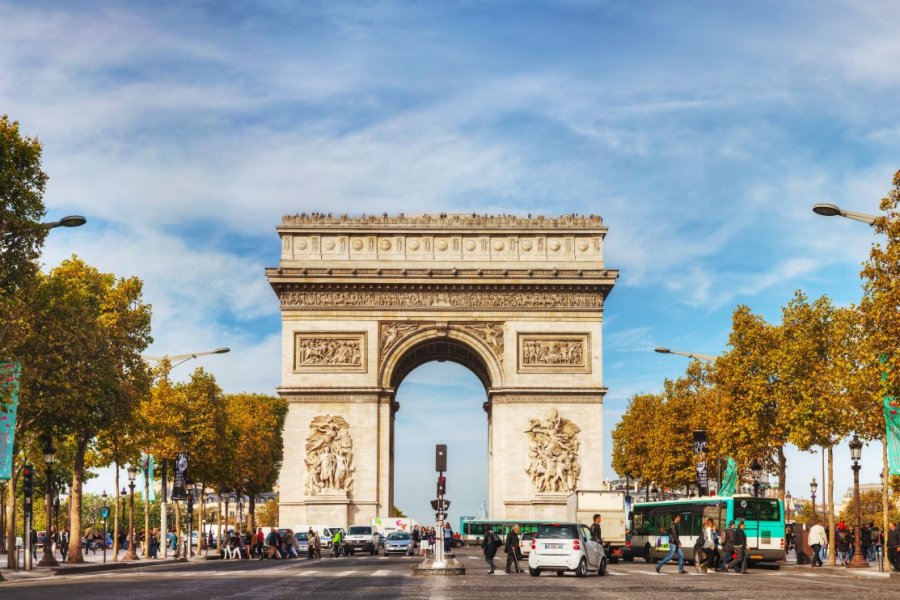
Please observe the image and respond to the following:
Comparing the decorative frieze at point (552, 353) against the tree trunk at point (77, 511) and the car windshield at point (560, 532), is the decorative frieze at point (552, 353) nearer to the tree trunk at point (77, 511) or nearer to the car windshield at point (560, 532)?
the tree trunk at point (77, 511)

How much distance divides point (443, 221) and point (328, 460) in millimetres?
14993

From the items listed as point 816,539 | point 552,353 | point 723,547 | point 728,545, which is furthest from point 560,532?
point 552,353

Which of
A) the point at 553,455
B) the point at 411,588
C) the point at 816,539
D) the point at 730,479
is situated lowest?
the point at 816,539

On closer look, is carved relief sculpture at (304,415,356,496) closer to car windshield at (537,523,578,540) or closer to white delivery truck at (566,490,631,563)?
white delivery truck at (566,490,631,563)

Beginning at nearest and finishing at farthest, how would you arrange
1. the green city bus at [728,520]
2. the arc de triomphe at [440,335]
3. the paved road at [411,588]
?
the paved road at [411,588] → the green city bus at [728,520] → the arc de triomphe at [440,335]

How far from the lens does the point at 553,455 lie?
6825 centimetres

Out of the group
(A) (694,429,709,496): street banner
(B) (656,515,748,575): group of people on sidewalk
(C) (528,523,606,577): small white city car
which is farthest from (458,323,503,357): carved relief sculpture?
(C) (528,523,606,577): small white city car

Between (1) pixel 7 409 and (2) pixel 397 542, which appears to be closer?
(1) pixel 7 409

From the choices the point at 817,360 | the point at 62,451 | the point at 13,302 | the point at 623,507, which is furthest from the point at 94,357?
the point at 62,451

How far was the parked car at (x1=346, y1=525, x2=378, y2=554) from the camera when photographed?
63.9 m

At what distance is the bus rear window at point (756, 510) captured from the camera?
45969 mm

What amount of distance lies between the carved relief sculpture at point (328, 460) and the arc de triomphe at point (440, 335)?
Result: 0.08 meters

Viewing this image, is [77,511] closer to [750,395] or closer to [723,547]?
[723,547]

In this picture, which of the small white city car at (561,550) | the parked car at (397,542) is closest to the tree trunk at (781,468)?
the small white city car at (561,550)
